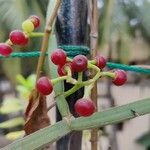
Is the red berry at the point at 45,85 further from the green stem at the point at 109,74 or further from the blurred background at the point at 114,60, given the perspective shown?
the blurred background at the point at 114,60

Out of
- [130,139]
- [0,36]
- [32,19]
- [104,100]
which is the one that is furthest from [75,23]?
[130,139]

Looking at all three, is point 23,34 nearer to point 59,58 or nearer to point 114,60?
point 59,58

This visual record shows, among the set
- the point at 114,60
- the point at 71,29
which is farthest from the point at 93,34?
the point at 114,60

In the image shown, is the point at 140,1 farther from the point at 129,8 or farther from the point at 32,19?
the point at 32,19

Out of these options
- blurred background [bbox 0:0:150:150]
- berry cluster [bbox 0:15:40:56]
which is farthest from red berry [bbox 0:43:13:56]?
blurred background [bbox 0:0:150:150]

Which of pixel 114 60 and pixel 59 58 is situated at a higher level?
pixel 59 58

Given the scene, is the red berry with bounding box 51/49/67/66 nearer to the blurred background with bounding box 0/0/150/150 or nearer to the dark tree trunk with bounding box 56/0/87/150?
the dark tree trunk with bounding box 56/0/87/150
